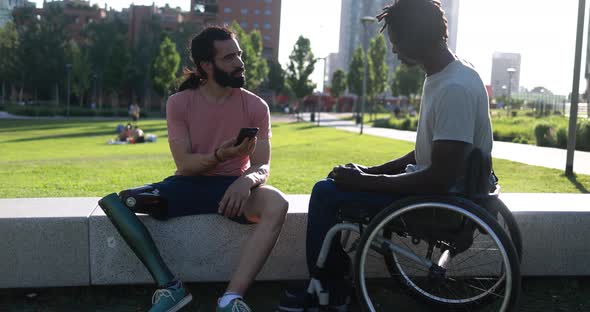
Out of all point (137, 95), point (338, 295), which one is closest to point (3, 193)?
point (338, 295)

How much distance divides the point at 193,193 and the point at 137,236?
1.49ft

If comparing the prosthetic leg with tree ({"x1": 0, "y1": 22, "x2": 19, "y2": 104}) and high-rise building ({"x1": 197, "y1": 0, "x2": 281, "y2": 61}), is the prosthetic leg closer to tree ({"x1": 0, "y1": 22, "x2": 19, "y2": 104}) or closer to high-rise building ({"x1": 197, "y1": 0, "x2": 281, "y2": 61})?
tree ({"x1": 0, "y1": 22, "x2": 19, "y2": 104})

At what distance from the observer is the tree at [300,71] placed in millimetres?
70562

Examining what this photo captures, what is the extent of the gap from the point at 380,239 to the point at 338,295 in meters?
0.41

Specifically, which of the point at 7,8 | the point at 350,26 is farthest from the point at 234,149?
the point at 350,26

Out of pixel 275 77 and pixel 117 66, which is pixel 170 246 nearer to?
pixel 117 66

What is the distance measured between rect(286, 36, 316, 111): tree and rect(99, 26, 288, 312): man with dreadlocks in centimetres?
6739

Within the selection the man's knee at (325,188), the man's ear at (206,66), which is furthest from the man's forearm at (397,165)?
the man's ear at (206,66)

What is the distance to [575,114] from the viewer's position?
994 centimetres

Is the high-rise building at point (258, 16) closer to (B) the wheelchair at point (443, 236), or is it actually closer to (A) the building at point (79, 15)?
(A) the building at point (79, 15)

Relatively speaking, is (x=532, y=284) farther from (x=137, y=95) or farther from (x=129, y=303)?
(x=137, y=95)

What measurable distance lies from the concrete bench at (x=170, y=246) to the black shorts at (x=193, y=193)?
3.1 inches

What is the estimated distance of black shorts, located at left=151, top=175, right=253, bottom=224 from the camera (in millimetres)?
3246

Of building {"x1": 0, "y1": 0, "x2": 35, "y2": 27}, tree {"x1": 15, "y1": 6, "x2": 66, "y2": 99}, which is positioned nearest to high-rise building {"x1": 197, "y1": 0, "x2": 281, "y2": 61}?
building {"x1": 0, "y1": 0, "x2": 35, "y2": 27}
